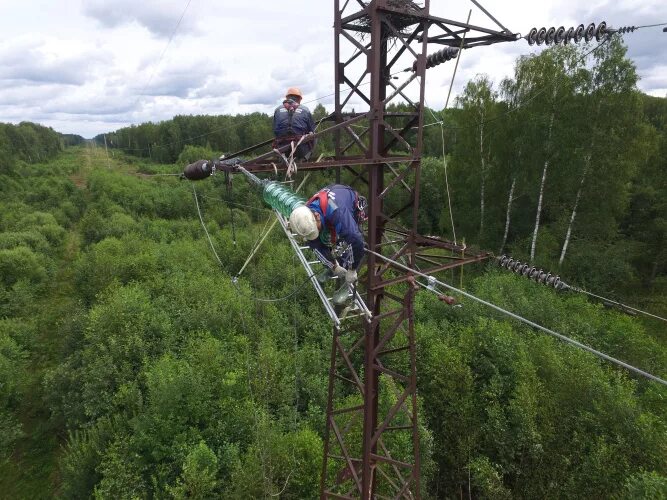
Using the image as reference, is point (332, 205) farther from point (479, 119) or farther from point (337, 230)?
point (479, 119)

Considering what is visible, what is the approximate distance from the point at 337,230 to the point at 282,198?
83 centimetres

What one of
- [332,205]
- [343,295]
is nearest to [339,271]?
[343,295]

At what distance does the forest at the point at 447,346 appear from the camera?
10984 millimetres

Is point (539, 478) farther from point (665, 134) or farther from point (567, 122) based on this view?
point (665, 134)

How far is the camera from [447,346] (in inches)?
568

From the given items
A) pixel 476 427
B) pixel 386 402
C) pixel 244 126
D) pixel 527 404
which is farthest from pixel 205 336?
pixel 244 126

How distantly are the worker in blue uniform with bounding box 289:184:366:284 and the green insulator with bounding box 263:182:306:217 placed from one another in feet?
0.71

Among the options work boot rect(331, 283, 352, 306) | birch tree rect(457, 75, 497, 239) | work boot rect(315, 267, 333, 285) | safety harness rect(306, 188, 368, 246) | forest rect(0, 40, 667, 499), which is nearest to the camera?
safety harness rect(306, 188, 368, 246)

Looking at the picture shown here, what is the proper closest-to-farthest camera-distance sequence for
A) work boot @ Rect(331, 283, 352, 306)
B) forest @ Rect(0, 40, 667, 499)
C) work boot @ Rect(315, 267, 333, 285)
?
1. work boot @ Rect(331, 283, 352, 306)
2. work boot @ Rect(315, 267, 333, 285)
3. forest @ Rect(0, 40, 667, 499)

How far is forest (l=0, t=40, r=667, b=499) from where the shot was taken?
36.0ft

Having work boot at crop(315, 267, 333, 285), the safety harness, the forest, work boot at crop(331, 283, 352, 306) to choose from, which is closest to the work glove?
work boot at crop(331, 283, 352, 306)

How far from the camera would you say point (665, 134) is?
21.8 meters

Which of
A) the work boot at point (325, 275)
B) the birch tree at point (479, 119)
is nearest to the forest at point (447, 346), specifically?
the birch tree at point (479, 119)

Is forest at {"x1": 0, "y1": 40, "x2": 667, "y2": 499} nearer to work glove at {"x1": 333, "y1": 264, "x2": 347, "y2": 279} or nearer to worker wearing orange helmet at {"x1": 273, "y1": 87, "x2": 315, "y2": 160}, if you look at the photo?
worker wearing orange helmet at {"x1": 273, "y1": 87, "x2": 315, "y2": 160}
